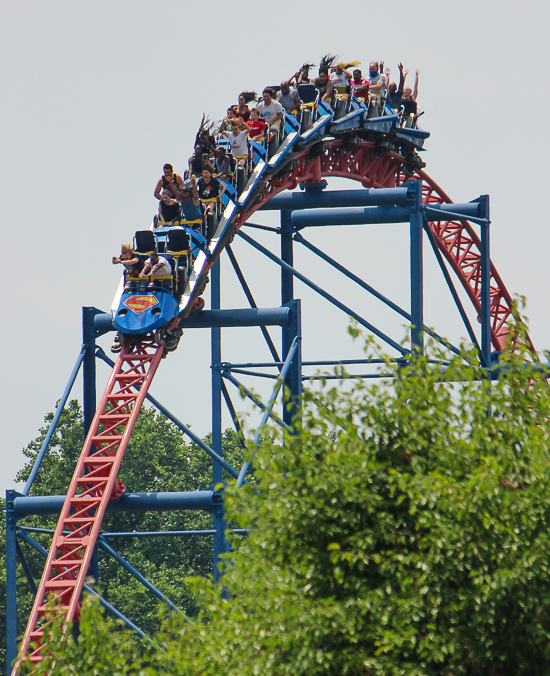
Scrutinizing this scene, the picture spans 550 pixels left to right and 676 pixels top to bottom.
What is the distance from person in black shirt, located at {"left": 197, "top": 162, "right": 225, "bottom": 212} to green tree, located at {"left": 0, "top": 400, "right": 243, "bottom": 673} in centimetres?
1908

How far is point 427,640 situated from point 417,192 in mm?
10466

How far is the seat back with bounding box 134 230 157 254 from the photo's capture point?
44.2 ft

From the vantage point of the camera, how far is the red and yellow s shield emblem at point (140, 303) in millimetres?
13031

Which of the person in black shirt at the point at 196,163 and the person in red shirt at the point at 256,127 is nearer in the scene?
the person in black shirt at the point at 196,163

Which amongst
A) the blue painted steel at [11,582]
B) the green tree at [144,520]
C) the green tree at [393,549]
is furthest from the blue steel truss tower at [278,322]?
the green tree at [144,520]

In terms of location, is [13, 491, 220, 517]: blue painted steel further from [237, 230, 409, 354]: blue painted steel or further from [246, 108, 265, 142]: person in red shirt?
[246, 108, 265, 142]: person in red shirt

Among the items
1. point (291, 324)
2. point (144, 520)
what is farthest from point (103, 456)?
point (144, 520)

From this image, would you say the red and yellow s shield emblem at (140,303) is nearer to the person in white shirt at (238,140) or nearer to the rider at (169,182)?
the rider at (169,182)

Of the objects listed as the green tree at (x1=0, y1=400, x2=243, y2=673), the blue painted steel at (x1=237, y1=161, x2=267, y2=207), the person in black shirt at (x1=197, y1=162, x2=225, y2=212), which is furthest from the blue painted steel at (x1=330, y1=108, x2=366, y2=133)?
the green tree at (x1=0, y1=400, x2=243, y2=673)

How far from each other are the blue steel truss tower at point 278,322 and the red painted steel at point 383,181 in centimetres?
44

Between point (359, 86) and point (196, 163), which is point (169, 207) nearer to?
point (196, 163)

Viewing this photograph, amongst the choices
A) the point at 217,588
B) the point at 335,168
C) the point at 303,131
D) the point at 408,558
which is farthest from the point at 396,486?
the point at 335,168

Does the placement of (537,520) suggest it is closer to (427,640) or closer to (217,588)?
(427,640)

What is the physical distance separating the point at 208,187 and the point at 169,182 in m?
0.44
